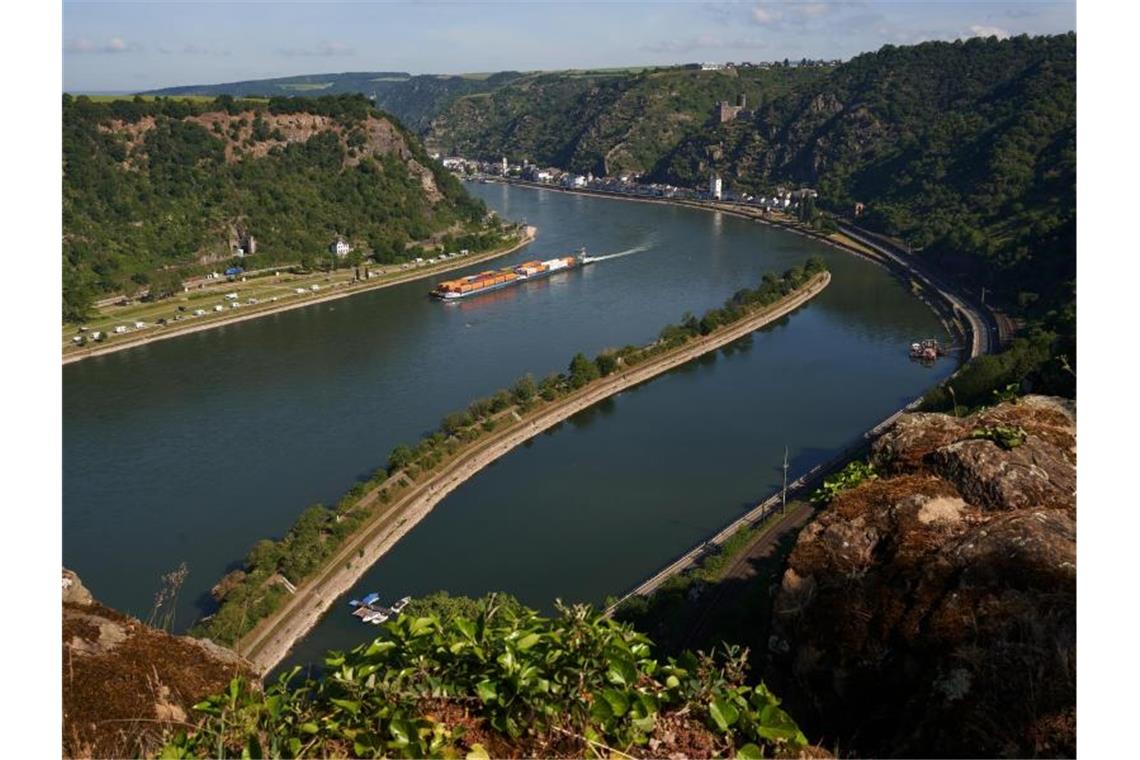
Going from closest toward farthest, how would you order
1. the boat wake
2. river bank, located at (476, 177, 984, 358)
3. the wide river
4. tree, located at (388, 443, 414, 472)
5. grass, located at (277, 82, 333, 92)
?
the wide river
tree, located at (388, 443, 414, 472)
river bank, located at (476, 177, 984, 358)
the boat wake
grass, located at (277, 82, 333, 92)

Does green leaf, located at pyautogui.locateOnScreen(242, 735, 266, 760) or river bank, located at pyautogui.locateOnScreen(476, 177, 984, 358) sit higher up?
river bank, located at pyautogui.locateOnScreen(476, 177, 984, 358)

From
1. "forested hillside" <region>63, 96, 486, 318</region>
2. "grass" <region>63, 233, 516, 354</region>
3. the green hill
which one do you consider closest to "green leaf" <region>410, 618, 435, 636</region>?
the green hill

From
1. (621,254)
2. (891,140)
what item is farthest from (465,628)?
(891,140)


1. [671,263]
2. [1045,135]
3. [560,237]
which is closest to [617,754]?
[671,263]

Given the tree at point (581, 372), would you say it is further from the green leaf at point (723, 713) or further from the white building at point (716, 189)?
the white building at point (716, 189)

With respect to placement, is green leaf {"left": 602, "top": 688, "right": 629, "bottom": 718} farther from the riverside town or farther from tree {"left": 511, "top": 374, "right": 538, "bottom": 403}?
tree {"left": 511, "top": 374, "right": 538, "bottom": 403}

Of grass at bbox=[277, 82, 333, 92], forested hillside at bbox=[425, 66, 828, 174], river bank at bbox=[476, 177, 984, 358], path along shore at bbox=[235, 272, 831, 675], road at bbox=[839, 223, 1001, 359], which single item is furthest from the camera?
grass at bbox=[277, 82, 333, 92]

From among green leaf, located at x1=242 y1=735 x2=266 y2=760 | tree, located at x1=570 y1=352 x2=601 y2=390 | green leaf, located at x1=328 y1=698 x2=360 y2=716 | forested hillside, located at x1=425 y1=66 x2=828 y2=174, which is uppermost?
forested hillside, located at x1=425 y1=66 x2=828 y2=174

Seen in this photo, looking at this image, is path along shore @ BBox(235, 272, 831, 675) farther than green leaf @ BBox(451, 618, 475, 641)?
Yes

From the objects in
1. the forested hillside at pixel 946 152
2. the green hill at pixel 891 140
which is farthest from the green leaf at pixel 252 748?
the forested hillside at pixel 946 152
